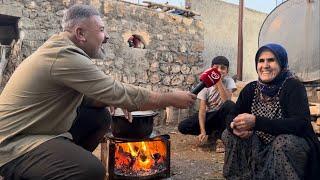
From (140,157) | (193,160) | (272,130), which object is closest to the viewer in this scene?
(272,130)

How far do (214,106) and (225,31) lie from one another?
4.80 metres

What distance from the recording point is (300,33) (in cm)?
473

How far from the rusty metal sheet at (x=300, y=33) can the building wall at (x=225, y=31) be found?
322cm

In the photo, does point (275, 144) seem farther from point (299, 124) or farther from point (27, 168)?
point (27, 168)

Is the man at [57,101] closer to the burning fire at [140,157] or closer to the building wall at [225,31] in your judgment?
the burning fire at [140,157]

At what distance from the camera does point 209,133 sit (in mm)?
5012

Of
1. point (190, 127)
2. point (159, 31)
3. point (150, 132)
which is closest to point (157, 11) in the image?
point (159, 31)

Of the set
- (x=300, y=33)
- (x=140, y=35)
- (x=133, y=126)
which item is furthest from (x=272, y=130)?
(x=140, y=35)

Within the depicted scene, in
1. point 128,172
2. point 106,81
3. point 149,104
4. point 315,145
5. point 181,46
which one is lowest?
point 128,172

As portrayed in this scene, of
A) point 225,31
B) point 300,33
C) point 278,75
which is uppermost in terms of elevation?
point 225,31

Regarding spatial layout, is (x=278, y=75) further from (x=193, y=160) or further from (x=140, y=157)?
(x=193, y=160)

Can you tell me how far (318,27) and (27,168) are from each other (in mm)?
3743

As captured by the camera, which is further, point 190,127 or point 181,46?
point 181,46

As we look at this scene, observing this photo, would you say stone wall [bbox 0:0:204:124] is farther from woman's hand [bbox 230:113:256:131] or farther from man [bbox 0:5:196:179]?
woman's hand [bbox 230:113:256:131]
